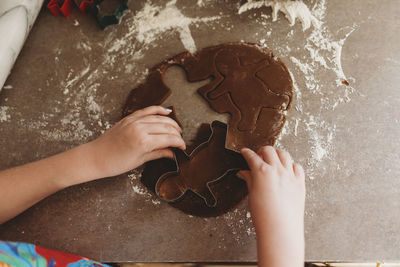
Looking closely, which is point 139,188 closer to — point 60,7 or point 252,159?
point 252,159

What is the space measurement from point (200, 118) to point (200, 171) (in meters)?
0.17

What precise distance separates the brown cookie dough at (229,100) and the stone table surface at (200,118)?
0.04 metres

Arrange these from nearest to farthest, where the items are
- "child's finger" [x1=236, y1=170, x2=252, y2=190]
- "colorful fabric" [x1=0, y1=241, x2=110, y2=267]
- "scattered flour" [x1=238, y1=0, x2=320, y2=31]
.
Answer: "colorful fabric" [x1=0, y1=241, x2=110, y2=267] → "child's finger" [x1=236, y1=170, x2=252, y2=190] → "scattered flour" [x1=238, y1=0, x2=320, y2=31]

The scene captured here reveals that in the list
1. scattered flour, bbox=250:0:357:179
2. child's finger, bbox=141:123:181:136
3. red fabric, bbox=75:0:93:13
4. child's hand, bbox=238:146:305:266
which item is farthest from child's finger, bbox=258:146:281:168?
red fabric, bbox=75:0:93:13

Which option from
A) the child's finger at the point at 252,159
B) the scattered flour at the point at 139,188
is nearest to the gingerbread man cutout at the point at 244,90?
the child's finger at the point at 252,159

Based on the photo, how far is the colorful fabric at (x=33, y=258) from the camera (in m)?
0.68

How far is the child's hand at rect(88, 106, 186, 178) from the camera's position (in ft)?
2.69

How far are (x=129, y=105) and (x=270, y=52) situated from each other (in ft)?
1.52

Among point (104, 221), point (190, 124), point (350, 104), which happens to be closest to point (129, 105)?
point (190, 124)

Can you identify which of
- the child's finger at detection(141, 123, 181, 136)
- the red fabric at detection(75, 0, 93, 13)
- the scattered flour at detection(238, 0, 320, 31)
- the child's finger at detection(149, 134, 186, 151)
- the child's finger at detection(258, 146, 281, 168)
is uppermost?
the red fabric at detection(75, 0, 93, 13)

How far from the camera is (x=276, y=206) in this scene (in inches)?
28.8

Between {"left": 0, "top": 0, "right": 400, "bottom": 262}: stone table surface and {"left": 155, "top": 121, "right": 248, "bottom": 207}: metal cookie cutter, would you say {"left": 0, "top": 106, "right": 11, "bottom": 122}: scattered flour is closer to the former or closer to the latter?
{"left": 0, "top": 0, "right": 400, "bottom": 262}: stone table surface

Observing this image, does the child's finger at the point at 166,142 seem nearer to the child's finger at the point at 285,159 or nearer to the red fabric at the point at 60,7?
the child's finger at the point at 285,159

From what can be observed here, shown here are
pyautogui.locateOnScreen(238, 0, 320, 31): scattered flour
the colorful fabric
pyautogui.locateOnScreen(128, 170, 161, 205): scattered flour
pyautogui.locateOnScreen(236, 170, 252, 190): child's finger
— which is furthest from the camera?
pyautogui.locateOnScreen(238, 0, 320, 31): scattered flour
